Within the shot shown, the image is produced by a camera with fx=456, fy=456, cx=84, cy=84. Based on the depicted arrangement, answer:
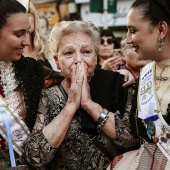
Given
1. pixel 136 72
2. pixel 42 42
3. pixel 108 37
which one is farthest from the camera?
pixel 108 37

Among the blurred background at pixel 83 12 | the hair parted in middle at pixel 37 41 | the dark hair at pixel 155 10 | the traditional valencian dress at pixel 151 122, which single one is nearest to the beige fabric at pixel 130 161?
the traditional valencian dress at pixel 151 122

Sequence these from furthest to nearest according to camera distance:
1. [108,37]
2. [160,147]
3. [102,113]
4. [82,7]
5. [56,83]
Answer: [82,7] < [108,37] < [56,83] < [102,113] < [160,147]

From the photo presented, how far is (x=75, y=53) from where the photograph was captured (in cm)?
309

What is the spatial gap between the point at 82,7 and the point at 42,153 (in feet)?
51.6

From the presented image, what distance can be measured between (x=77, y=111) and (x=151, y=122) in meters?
0.54

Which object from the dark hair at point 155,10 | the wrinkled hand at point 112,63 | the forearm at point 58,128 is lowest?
the wrinkled hand at point 112,63

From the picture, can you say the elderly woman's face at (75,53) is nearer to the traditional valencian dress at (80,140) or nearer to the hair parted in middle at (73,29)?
the hair parted in middle at (73,29)

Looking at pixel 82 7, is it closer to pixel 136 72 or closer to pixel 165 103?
pixel 136 72

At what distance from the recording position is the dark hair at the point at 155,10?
2.85 m

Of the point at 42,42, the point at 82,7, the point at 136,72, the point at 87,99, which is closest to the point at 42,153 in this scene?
the point at 87,99

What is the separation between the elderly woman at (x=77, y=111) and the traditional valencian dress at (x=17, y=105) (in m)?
0.07

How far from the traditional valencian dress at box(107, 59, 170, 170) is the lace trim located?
76 cm

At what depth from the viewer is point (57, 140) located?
114 inches

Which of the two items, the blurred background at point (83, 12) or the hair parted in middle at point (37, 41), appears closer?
the hair parted in middle at point (37, 41)
